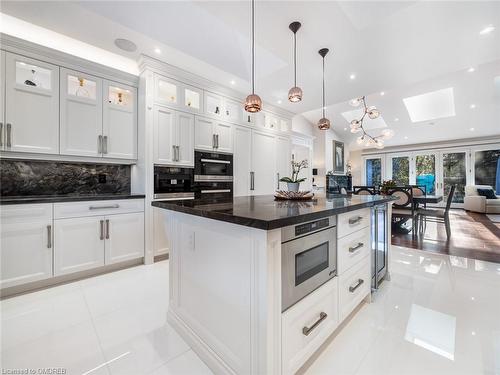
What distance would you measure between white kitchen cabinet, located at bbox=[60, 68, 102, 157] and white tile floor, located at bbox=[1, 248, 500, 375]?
159cm

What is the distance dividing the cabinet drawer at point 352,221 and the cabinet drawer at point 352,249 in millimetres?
36

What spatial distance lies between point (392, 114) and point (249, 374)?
25.8 feet

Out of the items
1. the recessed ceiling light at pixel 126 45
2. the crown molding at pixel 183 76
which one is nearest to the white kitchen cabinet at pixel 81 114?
the recessed ceiling light at pixel 126 45

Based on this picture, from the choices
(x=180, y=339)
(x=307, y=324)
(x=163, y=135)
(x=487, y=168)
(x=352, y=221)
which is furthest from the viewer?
(x=487, y=168)

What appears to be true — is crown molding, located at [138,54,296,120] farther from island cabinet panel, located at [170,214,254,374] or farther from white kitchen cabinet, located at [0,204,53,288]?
island cabinet panel, located at [170,214,254,374]

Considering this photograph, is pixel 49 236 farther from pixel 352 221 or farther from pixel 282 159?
pixel 282 159

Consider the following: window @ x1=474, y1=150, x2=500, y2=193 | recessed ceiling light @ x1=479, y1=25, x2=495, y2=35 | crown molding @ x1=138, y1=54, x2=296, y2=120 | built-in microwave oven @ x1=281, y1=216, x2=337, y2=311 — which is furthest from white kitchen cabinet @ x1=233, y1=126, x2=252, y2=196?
window @ x1=474, y1=150, x2=500, y2=193

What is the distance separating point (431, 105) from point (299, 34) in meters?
6.12

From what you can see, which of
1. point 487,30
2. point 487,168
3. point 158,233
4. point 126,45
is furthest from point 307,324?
point 487,168

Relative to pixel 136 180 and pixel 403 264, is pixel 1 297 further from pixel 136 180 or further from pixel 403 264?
pixel 403 264

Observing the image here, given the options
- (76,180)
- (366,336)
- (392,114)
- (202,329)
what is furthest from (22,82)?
(392,114)

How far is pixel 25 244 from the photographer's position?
2.11 meters

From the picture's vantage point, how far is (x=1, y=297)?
6.73 ft

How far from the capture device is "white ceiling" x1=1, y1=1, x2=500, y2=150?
2201mm
